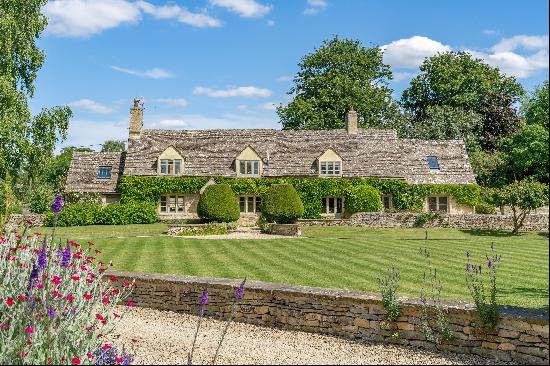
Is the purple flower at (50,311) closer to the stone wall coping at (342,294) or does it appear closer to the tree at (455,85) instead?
the stone wall coping at (342,294)

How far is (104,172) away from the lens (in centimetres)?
4412

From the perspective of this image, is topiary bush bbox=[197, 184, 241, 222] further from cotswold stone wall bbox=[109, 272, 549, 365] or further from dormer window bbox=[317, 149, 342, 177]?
cotswold stone wall bbox=[109, 272, 549, 365]

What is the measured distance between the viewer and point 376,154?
42844 millimetres

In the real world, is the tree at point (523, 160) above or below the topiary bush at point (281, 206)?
above

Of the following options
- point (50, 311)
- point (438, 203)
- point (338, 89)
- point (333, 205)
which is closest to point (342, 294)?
point (50, 311)

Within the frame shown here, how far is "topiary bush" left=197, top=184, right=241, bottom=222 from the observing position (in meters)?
35.0

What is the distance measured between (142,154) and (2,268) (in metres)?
34.8

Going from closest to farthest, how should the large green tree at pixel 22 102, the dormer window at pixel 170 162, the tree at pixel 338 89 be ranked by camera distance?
1. the large green tree at pixel 22 102
2. the dormer window at pixel 170 162
3. the tree at pixel 338 89

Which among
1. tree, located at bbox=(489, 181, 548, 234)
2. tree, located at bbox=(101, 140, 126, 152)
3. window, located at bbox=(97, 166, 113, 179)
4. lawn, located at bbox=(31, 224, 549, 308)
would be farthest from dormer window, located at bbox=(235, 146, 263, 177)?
tree, located at bbox=(101, 140, 126, 152)

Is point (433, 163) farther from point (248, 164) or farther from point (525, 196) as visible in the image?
point (248, 164)

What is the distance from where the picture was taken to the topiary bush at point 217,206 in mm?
34969

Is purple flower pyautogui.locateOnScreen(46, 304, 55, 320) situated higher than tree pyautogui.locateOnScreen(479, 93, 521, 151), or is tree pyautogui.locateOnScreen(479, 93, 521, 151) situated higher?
tree pyautogui.locateOnScreen(479, 93, 521, 151)

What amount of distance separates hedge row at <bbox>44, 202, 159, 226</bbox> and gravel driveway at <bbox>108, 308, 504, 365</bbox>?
91.8 feet

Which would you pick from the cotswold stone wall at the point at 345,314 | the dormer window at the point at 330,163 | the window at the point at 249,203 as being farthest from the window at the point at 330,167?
the cotswold stone wall at the point at 345,314
